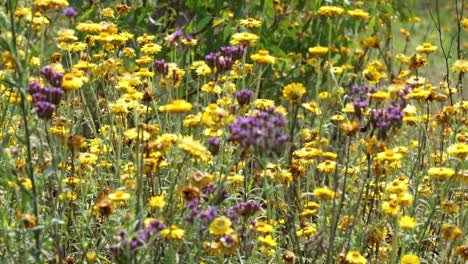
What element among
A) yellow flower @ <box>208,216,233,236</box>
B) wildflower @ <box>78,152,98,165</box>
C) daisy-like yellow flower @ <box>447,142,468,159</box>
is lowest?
wildflower @ <box>78,152,98,165</box>

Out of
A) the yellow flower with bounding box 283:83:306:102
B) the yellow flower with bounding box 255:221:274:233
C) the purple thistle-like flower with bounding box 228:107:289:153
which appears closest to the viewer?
the purple thistle-like flower with bounding box 228:107:289:153

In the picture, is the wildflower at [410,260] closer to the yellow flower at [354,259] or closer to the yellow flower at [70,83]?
the yellow flower at [354,259]

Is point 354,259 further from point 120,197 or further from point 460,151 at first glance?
point 120,197

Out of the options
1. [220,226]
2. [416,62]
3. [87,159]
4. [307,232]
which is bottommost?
[307,232]

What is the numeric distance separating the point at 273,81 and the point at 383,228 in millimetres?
2122

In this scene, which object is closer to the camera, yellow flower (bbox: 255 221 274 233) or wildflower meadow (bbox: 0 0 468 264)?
wildflower meadow (bbox: 0 0 468 264)

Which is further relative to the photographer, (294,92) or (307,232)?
(307,232)

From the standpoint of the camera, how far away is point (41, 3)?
2299 millimetres

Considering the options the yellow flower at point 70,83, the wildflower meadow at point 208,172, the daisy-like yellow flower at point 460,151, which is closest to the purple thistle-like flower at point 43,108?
the wildflower meadow at point 208,172

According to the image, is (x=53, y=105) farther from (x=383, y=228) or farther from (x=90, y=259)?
(x=383, y=228)

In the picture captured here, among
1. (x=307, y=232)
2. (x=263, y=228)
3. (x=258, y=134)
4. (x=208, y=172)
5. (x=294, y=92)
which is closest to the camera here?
(x=258, y=134)

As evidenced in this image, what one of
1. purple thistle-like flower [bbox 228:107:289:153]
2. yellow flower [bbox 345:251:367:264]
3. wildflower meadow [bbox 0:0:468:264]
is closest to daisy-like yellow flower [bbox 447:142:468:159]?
wildflower meadow [bbox 0:0:468:264]

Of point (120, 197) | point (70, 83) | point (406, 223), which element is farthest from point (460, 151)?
point (70, 83)

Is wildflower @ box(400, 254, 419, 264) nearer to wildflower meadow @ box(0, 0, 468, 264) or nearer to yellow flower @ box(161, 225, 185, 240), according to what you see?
wildflower meadow @ box(0, 0, 468, 264)
